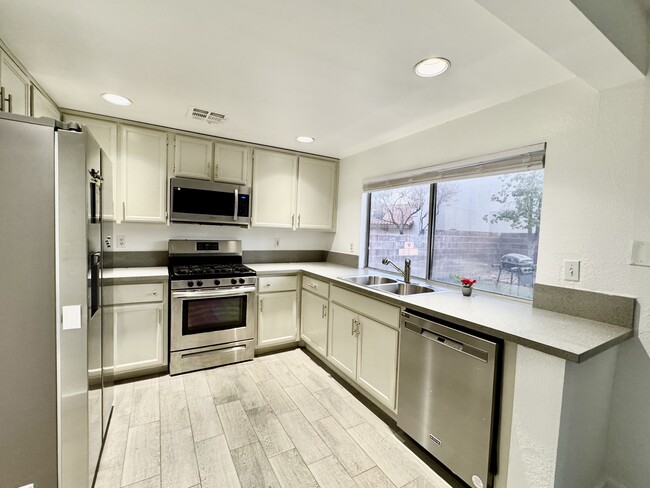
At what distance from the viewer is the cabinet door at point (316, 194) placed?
11.5 ft

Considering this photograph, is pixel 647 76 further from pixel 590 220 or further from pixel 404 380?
pixel 404 380

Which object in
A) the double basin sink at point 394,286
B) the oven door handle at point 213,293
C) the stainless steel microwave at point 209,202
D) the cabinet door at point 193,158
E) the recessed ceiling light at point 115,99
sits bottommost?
the oven door handle at point 213,293

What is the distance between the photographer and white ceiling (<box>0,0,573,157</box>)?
1.24 meters

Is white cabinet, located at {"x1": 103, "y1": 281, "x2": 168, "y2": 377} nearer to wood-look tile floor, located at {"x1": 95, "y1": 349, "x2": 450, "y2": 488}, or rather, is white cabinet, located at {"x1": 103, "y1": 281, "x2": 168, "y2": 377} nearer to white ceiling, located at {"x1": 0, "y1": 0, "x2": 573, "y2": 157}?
wood-look tile floor, located at {"x1": 95, "y1": 349, "x2": 450, "y2": 488}

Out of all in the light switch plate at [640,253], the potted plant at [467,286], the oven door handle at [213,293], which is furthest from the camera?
the oven door handle at [213,293]

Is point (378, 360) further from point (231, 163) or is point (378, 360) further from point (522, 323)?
point (231, 163)

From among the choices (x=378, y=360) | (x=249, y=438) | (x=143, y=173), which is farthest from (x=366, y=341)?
(x=143, y=173)

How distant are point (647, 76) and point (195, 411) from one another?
330cm

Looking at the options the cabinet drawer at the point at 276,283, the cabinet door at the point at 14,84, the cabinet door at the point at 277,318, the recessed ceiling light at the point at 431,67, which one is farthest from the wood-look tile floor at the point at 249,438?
the recessed ceiling light at the point at 431,67

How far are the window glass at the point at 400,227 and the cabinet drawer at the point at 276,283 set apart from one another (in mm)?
926

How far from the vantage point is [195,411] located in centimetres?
213

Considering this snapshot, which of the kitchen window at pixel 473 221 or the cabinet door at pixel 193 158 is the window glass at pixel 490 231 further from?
the cabinet door at pixel 193 158

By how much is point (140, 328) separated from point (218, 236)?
1205 millimetres

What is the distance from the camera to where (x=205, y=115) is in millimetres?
2428
